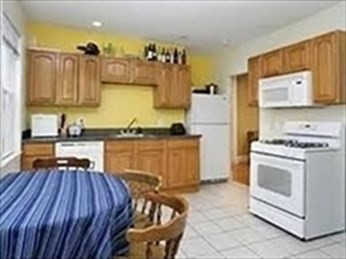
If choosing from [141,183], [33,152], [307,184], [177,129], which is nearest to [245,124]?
[177,129]

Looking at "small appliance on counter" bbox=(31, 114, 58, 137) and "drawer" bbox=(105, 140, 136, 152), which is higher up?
"small appliance on counter" bbox=(31, 114, 58, 137)

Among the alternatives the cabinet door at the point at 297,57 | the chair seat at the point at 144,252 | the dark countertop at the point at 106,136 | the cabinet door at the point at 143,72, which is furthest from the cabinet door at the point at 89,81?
the chair seat at the point at 144,252

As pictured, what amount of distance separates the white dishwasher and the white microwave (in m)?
2.35

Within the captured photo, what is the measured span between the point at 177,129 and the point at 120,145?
1279 millimetres

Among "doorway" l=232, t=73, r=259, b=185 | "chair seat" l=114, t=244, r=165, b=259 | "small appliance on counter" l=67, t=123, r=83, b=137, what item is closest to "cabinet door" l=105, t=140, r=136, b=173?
"small appliance on counter" l=67, t=123, r=83, b=137

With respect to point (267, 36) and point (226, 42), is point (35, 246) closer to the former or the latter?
point (267, 36)

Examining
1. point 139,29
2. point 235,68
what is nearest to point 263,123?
point 235,68

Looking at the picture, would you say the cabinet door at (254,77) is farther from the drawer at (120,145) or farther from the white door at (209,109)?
the drawer at (120,145)

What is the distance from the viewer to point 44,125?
4.64 m

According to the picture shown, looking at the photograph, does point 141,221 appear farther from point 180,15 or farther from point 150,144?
point 180,15

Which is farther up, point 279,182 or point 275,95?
point 275,95

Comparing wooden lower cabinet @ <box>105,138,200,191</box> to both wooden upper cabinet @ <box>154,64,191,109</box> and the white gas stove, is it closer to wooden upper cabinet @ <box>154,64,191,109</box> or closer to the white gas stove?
wooden upper cabinet @ <box>154,64,191,109</box>

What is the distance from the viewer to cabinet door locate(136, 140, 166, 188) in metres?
4.86

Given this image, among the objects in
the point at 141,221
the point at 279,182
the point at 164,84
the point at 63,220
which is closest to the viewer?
the point at 63,220
